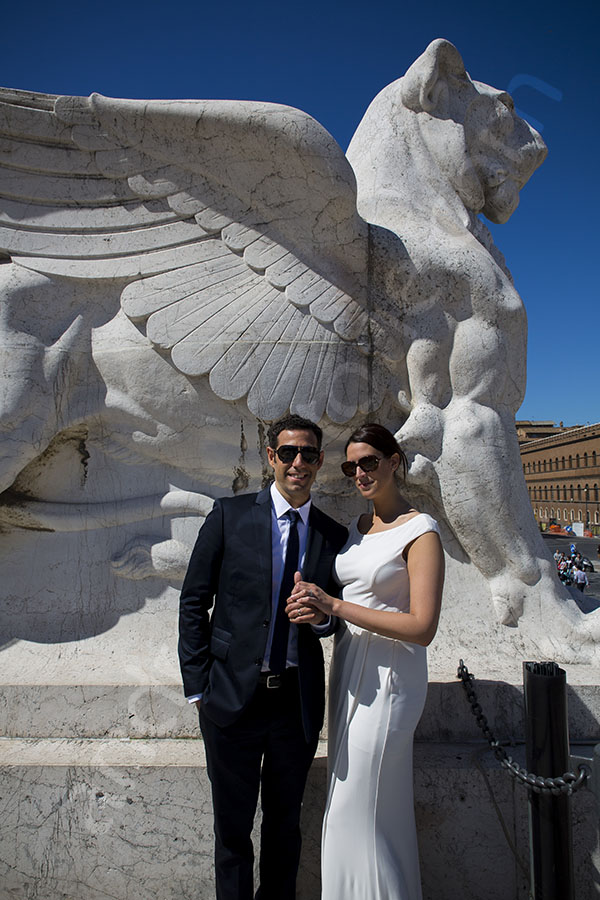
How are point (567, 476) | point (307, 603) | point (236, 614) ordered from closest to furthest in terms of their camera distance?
point (307, 603)
point (236, 614)
point (567, 476)

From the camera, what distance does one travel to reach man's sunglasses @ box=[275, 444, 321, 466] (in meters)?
1.54

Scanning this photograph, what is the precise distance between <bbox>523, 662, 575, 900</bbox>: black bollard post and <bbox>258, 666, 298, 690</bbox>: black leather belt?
0.68 meters

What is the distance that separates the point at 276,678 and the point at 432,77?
9.22ft

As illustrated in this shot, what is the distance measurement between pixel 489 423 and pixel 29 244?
79.7 inches

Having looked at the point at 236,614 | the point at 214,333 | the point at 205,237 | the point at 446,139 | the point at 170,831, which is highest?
the point at 446,139

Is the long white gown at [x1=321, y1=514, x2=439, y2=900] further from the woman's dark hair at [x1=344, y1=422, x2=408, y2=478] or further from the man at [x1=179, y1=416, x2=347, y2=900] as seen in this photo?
the woman's dark hair at [x1=344, y1=422, x2=408, y2=478]

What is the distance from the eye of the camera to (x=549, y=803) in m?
1.59

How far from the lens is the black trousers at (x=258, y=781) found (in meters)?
1.48

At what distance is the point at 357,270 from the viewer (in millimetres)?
2504

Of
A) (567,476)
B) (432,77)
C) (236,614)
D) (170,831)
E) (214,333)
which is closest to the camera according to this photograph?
(236,614)

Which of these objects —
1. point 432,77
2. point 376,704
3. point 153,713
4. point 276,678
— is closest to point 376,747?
point 376,704

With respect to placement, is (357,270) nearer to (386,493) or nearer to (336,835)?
(386,493)

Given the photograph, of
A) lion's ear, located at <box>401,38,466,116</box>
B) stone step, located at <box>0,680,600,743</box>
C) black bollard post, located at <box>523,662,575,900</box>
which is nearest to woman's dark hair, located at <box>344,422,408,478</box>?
black bollard post, located at <box>523,662,575,900</box>

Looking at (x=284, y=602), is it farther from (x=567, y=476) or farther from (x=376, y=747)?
(x=567, y=476)
